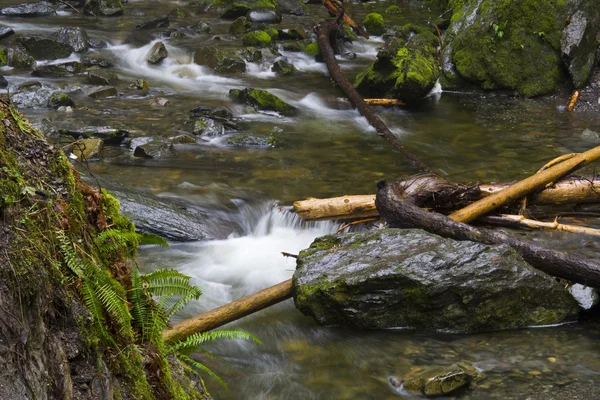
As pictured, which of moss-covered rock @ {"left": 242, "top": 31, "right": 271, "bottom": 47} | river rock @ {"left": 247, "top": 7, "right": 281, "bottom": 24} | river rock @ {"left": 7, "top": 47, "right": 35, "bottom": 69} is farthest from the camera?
river rock @ {"left": 247, "top": 7, "right": 281, "bottom": 24}

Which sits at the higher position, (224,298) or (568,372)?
(568,372)

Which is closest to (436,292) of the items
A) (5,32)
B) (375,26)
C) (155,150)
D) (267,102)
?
(155,150)

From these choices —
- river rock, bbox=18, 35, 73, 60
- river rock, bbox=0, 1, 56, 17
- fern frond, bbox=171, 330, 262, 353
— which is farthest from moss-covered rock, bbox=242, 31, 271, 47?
fern frond, bbox=171, 330, 262, 353

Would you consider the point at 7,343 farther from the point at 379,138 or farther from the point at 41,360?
the point at 379,138

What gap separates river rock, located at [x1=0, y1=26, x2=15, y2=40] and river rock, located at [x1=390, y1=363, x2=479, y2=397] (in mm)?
14338

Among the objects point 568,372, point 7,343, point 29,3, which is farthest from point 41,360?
point 29,3

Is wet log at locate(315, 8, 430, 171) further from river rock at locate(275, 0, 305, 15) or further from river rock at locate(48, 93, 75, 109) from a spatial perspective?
river rock at locate(48, 93, 75, 109)

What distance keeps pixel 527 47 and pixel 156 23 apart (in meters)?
10.4

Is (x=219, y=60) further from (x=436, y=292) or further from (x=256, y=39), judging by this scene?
(x=436, y=292)

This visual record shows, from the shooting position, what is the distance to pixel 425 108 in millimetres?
13109

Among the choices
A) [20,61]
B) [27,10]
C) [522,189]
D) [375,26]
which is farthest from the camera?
[375,26]

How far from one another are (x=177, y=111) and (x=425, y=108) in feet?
16.3

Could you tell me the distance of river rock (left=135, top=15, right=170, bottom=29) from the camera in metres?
18.4

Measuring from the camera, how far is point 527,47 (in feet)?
44.9
